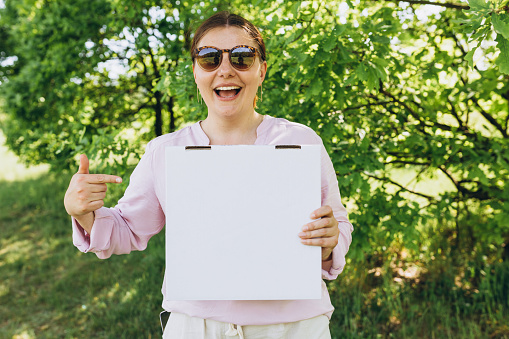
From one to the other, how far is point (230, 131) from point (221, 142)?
2.1 inches

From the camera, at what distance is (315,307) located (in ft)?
5.14

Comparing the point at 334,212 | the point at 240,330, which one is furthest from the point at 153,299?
the point at 334,212

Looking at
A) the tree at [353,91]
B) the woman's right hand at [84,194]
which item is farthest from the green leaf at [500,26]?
the woman's right hand at [84,194]

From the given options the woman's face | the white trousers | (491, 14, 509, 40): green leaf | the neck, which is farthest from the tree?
the white trousers

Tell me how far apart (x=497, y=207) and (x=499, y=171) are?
375mm

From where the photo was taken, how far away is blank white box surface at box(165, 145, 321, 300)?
1.37 m

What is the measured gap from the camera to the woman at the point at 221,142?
1457 millimetres

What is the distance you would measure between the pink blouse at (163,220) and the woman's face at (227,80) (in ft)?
0.40

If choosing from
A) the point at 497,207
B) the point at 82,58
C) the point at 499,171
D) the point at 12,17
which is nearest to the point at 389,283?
the point at 497,207

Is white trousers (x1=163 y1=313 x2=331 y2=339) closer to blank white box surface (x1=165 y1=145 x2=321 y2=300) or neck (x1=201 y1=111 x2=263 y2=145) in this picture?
blank white box surface (x1=165 y1=145 x2=321 y2=300)

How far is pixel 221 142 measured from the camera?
1.68m

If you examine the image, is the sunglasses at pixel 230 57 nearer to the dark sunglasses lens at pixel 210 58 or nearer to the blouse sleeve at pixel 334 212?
the dark sunglasses lens at pixel 210 58

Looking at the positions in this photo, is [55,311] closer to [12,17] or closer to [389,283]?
[389,283]

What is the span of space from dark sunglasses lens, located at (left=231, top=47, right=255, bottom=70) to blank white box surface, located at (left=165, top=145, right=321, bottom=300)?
15.5 inches
